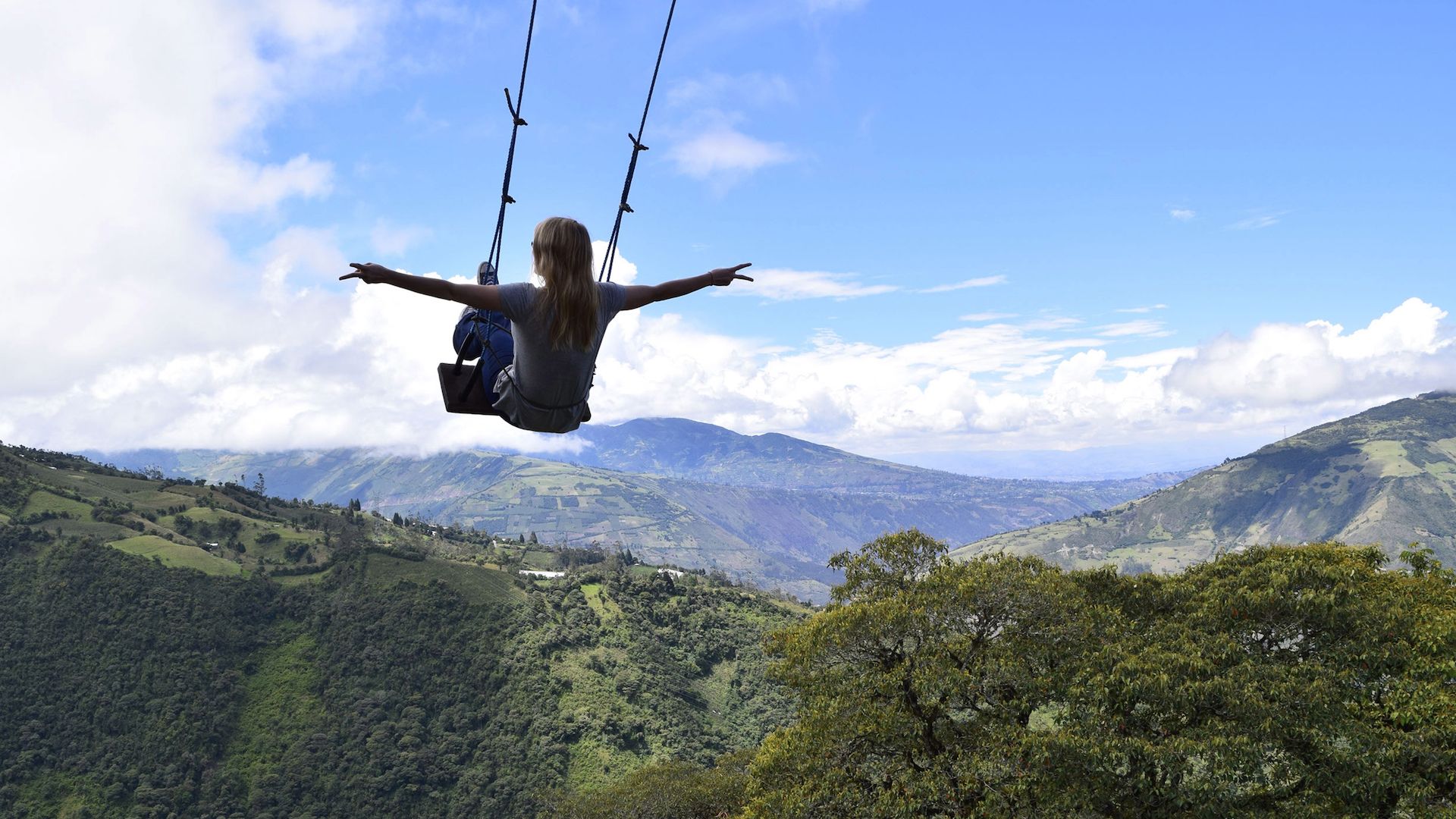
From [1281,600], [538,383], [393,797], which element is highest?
[538,383]

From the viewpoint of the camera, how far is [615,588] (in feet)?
386

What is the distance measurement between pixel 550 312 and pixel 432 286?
1.70 ft

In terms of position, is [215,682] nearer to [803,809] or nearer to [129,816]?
[129,816]

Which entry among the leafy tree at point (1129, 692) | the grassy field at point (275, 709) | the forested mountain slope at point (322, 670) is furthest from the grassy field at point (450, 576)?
the leafy tree at point (1129, 692)

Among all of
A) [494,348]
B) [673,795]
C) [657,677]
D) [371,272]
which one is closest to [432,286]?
[371,272]

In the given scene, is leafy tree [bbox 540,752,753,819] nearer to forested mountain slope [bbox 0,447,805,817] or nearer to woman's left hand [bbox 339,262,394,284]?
woman's left hand [bbox 339,262,394,284]

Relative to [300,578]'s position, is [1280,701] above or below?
above

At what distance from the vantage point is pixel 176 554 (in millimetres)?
107938

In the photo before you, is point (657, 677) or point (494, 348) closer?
point (494, 348)

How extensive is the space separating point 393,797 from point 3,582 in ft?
192

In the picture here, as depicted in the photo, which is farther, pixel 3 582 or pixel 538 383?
pixel 3 582

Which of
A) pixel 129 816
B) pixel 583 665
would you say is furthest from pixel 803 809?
pixel 583 665

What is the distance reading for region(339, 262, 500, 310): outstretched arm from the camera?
331 cm

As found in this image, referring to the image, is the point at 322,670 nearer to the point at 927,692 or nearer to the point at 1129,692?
the point at 927,692
